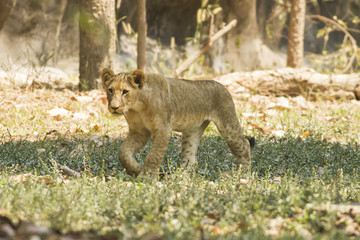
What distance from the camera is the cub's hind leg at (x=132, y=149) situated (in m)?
5.21

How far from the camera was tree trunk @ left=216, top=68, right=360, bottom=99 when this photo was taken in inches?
454

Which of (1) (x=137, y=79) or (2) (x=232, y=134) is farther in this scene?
(2) (x=232, y=134)

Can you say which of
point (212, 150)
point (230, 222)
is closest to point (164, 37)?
point (212, 150)

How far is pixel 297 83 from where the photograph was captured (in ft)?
38.0

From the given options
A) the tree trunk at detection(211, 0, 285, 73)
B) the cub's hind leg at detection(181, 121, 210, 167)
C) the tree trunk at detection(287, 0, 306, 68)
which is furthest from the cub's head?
the tree trunk at detection(211, 0, 285, 73)

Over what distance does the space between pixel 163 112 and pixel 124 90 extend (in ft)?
1.73

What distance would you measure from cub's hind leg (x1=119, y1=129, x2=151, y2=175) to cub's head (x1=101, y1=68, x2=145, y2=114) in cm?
55

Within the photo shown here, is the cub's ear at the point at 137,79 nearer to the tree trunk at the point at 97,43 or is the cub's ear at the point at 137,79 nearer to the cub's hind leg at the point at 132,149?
the cub's hind leg at the point at 132,149

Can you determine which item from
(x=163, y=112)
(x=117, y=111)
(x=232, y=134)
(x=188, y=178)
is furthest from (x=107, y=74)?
(x=232, y=134)

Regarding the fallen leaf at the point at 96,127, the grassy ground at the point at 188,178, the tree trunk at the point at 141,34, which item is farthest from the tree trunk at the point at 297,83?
the fallen leaf at the point at 96,127

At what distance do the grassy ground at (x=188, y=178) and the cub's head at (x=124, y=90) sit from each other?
2.24 feet

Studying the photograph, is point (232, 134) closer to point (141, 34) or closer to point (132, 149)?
point (132, 149)

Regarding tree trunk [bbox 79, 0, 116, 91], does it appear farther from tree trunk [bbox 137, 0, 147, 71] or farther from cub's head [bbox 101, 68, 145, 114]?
cub's head [bbox 101, 68, 145, 114]

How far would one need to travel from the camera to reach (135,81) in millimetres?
4980
